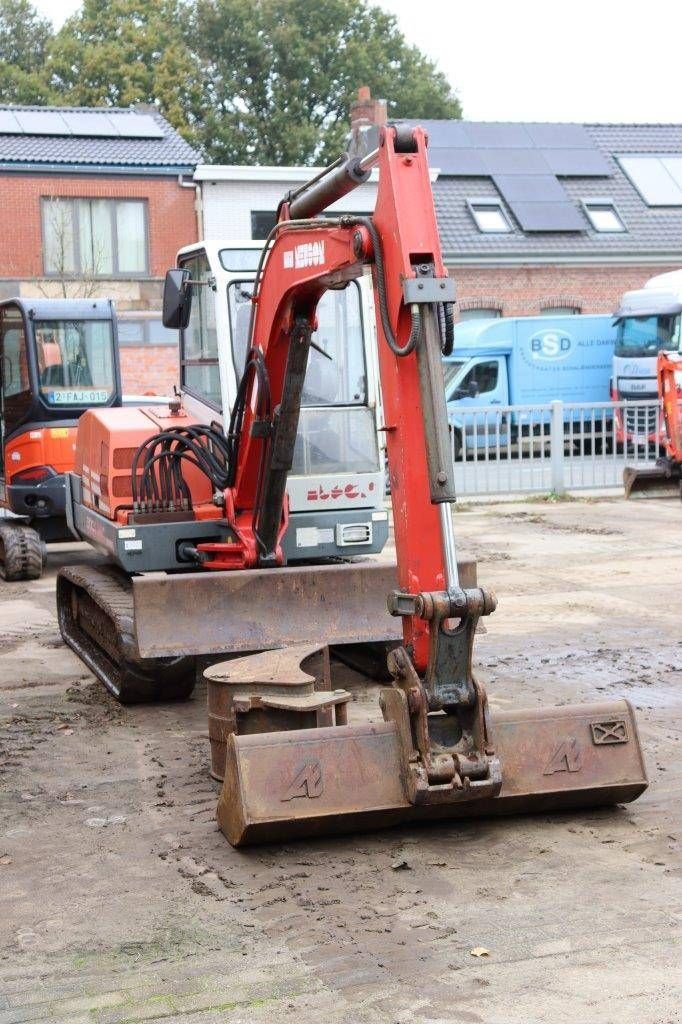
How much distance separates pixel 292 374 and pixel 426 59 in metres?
49.5

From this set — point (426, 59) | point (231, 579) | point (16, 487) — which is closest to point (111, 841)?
point (231, 579)

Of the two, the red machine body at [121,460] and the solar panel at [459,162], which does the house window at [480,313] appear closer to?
the solar panel at [459,162]

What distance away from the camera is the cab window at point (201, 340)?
29.8 ft

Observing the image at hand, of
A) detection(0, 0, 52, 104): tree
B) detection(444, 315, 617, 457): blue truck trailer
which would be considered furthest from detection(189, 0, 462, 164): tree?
detection(444, 315, 617, 457): blue truck trailer

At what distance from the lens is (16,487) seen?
44.3 feet

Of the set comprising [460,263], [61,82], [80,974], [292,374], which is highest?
[61,82]

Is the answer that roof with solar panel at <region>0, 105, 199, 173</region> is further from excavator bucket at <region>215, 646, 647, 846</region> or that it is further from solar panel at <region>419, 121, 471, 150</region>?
excavator bucket at <region>215, 646, 647, 846</region>

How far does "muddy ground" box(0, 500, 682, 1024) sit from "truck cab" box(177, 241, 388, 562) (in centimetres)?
131

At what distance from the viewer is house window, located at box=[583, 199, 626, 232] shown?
33.8 meters

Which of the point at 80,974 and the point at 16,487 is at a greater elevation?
the point at 16,487

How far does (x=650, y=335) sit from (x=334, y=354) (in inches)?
775

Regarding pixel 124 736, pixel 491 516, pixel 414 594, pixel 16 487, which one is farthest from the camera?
pixel 491 516

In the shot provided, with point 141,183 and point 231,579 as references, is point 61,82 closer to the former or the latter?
point 141,183

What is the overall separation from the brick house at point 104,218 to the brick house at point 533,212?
1.05 meters
